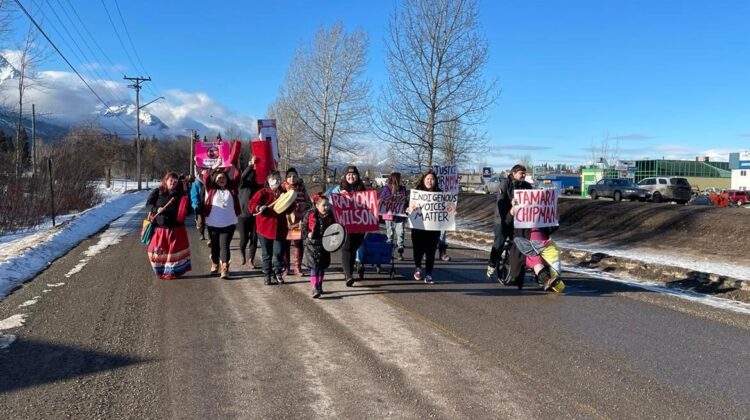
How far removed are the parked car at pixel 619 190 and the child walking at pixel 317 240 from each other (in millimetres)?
38766

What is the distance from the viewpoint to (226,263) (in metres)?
8.80

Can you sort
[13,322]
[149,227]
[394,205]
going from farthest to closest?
[394,205] < [149,227] < [13,322]

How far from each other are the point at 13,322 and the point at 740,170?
8191cm

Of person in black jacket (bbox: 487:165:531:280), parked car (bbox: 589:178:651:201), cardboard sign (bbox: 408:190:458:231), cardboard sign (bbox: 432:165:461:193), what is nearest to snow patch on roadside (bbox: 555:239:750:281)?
person in black jacket (bbox: 487:165:531:280)

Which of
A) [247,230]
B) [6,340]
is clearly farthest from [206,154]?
[6,340]

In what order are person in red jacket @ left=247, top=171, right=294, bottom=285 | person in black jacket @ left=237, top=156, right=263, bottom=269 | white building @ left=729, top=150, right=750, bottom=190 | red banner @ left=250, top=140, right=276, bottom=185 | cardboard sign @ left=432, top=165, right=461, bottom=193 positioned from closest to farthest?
1. person in red jacket @ left=247, top=171, right=294, bottom=285
2. person in black jacket @ left=237, top=156, right=263, bottom=269
3. red banner @ left=250, top=140, right=276, bottom=185
4. cardboard sign @ left=432, top=165, right=461, bottom=193
5. white building @ left=729, top=150, right=750, bottom=190

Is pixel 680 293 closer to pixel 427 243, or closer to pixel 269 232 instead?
pixel 427 243

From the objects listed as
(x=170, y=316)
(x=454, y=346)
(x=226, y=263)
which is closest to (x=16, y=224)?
(x=226, y=263)

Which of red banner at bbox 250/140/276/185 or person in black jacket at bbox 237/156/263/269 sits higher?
red banner at bbox 250/140/276/185

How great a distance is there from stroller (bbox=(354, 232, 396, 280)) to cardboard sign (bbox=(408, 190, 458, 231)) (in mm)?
677

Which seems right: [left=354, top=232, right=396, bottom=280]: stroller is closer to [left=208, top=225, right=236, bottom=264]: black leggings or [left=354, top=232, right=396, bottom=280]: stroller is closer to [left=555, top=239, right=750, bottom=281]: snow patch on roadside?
[left=208, top=225, right=236, bottom=264]: black leggings

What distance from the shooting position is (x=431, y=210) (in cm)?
879

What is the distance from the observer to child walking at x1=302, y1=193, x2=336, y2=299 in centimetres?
746

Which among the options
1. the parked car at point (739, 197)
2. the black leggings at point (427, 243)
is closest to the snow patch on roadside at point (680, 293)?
the black leggings at point (427, 243)
